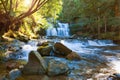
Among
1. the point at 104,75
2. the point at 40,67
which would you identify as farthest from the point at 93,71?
the point at 40,67

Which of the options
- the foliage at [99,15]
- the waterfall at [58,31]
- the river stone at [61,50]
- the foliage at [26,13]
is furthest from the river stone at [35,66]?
the waterfall at [58,31]

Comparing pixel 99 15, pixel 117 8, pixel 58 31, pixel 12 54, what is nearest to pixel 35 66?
pixel 12 54

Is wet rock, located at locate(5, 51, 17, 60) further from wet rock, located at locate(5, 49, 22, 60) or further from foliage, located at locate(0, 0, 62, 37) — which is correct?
foliage, located at locate(0, 0, 62, 37)

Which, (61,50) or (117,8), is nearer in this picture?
(61,50)

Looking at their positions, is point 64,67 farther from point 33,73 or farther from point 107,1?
point 107,1

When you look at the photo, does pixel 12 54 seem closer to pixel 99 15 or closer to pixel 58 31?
pixel 99 15

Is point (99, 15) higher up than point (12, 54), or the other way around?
point (99, 15)

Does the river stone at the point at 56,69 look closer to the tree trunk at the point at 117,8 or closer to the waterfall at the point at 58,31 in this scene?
the tree trunk at the point at 117,8

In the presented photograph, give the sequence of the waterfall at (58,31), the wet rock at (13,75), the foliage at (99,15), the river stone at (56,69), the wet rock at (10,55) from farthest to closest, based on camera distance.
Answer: the waterfall at (58,31), the foliage at (99,15), the wet rock at (10,55), the river stone at (56,69), the wet rock at (13,75)

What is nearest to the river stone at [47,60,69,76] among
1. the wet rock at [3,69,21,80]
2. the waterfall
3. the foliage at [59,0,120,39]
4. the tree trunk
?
the wet rock at [3,69,21,80]

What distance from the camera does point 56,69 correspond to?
6.92 meters

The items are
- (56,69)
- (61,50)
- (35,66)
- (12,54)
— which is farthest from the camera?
(61,50)

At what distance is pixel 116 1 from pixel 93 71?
14440 millimetres

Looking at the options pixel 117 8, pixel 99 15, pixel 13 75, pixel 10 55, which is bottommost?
pixel 13 75
